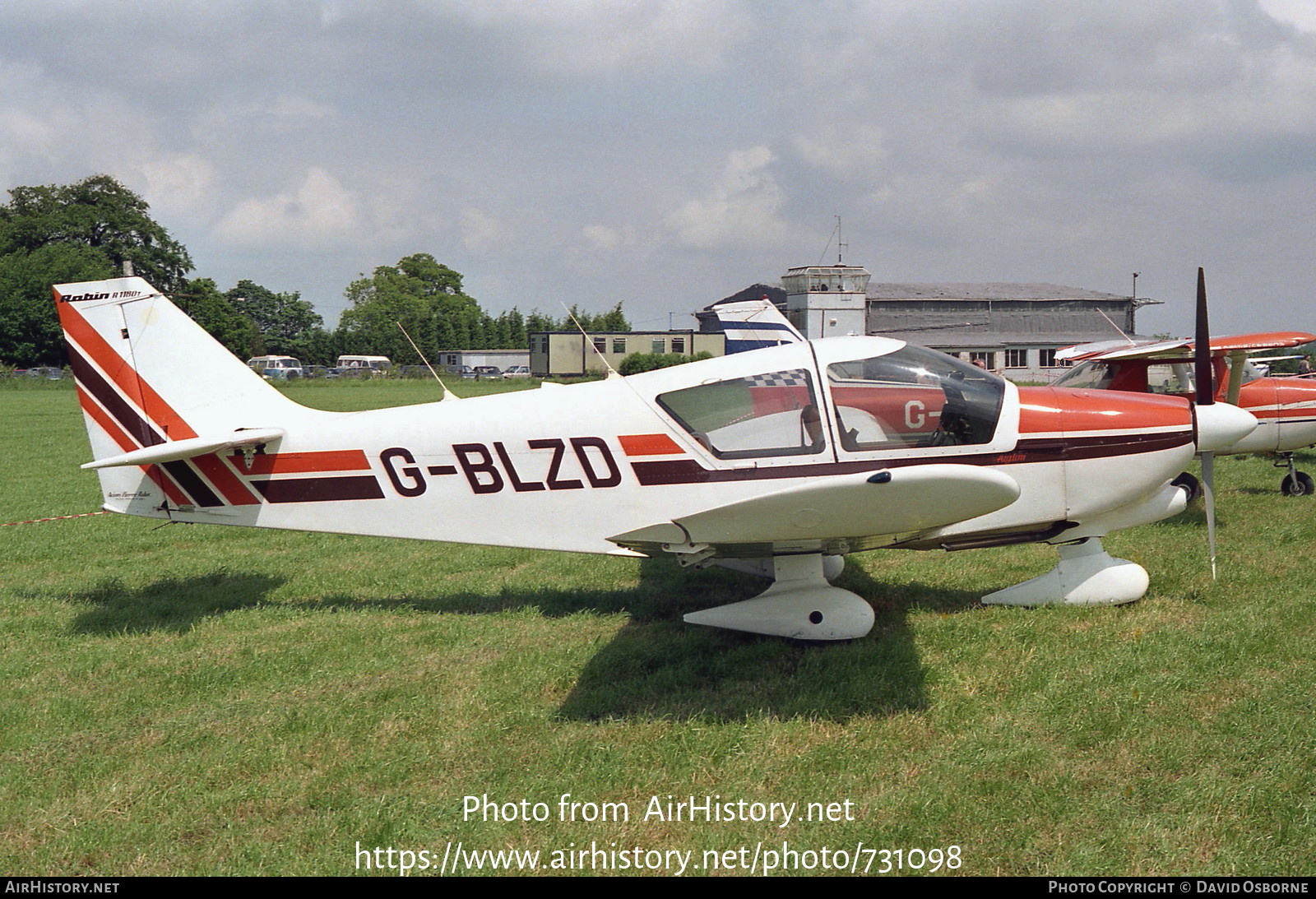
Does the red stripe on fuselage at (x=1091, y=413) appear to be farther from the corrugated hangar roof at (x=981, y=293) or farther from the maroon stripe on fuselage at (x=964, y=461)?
the corrugated hangar roof at (x=981, y=293)

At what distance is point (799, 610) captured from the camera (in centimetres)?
562

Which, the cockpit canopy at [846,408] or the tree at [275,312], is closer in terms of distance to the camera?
the cockpit canopy at [846,408]

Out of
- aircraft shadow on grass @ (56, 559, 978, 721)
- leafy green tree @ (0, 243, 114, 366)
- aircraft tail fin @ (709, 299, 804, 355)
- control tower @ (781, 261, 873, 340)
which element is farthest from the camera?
leafy green tree @ (0, 243, 114, 366)

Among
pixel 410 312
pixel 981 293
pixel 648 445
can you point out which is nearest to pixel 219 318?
pixel 410 312

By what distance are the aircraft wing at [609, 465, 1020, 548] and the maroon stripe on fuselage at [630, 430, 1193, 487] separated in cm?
59

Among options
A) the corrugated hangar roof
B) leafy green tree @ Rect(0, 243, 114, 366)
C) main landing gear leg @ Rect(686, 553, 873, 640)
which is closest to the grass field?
main landing gear leg @ Rect(686, 553, 873, 640)

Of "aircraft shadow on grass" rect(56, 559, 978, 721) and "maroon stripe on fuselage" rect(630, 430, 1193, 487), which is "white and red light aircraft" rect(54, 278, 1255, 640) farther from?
"aircraft shadow on grass" rect(56, 559, 978, 721)

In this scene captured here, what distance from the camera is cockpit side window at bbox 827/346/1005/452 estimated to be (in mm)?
5480

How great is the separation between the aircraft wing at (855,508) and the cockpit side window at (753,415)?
0.70 metres

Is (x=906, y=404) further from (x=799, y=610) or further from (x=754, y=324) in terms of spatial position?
(x=754, y=324)

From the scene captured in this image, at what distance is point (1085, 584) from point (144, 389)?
6695mm

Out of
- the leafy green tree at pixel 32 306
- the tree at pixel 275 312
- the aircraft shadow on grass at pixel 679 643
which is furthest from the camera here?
the tree at pixel 275 312

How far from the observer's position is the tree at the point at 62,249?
61.8 meters

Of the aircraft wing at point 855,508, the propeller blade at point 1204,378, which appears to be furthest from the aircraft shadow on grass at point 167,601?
the propeller blade at point 1204,378
